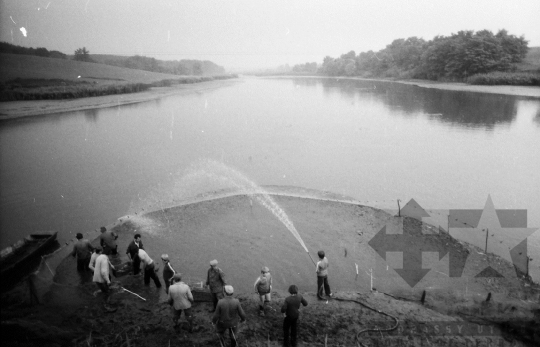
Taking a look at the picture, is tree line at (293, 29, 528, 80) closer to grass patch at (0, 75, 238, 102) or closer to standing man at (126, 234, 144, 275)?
grass patch at (0, 75, 238, 102)

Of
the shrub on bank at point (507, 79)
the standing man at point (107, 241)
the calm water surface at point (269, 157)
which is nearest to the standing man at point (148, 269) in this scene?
the standing man at point (107, 241)

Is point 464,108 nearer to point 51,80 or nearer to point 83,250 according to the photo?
point 83,250

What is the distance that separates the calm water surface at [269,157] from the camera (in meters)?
19.8

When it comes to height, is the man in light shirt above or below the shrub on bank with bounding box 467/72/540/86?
below

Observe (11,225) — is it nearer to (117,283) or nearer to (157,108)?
(117,283)

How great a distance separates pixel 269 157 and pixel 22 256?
68.0ft

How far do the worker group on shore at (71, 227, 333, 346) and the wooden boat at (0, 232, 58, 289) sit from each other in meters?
1.83

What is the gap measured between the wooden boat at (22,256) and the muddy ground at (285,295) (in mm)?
1128

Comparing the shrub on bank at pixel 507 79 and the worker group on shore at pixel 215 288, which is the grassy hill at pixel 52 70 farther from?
the shrub on bank at pixel 507 79

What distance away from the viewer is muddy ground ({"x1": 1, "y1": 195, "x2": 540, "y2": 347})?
8531 millimetres

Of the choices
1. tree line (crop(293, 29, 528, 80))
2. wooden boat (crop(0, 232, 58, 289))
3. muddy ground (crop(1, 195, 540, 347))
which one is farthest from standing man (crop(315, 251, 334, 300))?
tree line (crop(293, 29, 528, 80))

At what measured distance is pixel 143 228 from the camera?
1592 cm

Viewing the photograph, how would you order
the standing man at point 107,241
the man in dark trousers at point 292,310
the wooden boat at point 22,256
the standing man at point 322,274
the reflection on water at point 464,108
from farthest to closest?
the reflection on water at point 464,108, the standing man at point 107,241, the wooden boat at point 22,256, the standing man at point 322,274, the man in dark trousers at point 292,310

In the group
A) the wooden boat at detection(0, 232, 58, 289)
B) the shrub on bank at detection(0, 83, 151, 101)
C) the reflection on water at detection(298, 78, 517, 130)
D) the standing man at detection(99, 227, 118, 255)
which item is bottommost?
the wooden boat at detection(0, 232, 58, 289)
